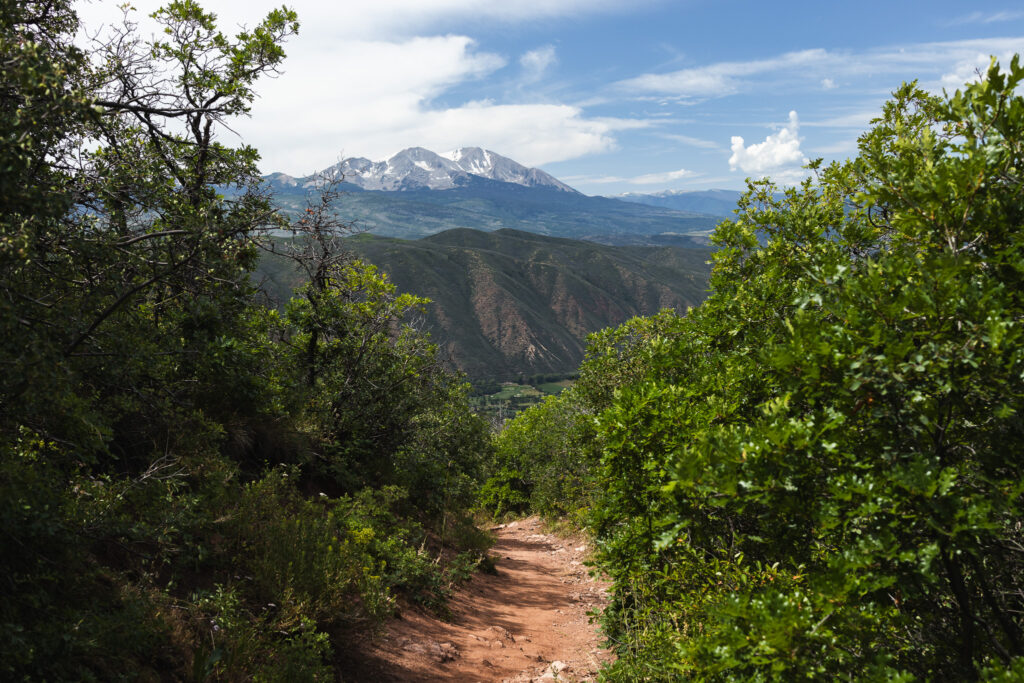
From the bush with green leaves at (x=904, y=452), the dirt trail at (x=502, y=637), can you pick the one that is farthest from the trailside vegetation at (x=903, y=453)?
the dirt trail at (x=502, y=637)

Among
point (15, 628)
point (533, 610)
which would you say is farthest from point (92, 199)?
point (533, 610)

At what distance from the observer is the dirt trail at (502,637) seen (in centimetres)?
681

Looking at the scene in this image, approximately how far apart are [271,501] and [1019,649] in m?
7.07

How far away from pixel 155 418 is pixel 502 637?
5.84m

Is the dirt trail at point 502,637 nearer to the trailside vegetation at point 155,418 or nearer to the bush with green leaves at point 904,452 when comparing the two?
the trailside vegetation at point 155,418

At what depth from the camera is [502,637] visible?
8758 mm

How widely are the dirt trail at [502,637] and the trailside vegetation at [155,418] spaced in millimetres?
535

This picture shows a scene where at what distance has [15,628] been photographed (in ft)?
10.6

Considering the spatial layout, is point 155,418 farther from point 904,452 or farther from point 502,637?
point 904,452

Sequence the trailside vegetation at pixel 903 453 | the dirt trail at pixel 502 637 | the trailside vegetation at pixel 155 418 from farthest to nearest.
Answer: the dirt trail at pixel 502 637 < the trailside vegetation at pixel 155 418 < the trailside vegetation at pixel 903 453

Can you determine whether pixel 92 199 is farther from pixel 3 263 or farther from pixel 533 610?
pixel 533 610

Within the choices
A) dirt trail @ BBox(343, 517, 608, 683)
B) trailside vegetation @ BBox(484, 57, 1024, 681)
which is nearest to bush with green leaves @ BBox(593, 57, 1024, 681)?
trailside vegetation @ BBox(484, 57, 1024, 681)

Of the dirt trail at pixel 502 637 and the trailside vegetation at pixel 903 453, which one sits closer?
the trailside vegetation at pixel 903 453

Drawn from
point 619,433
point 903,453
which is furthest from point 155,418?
point 903,453
